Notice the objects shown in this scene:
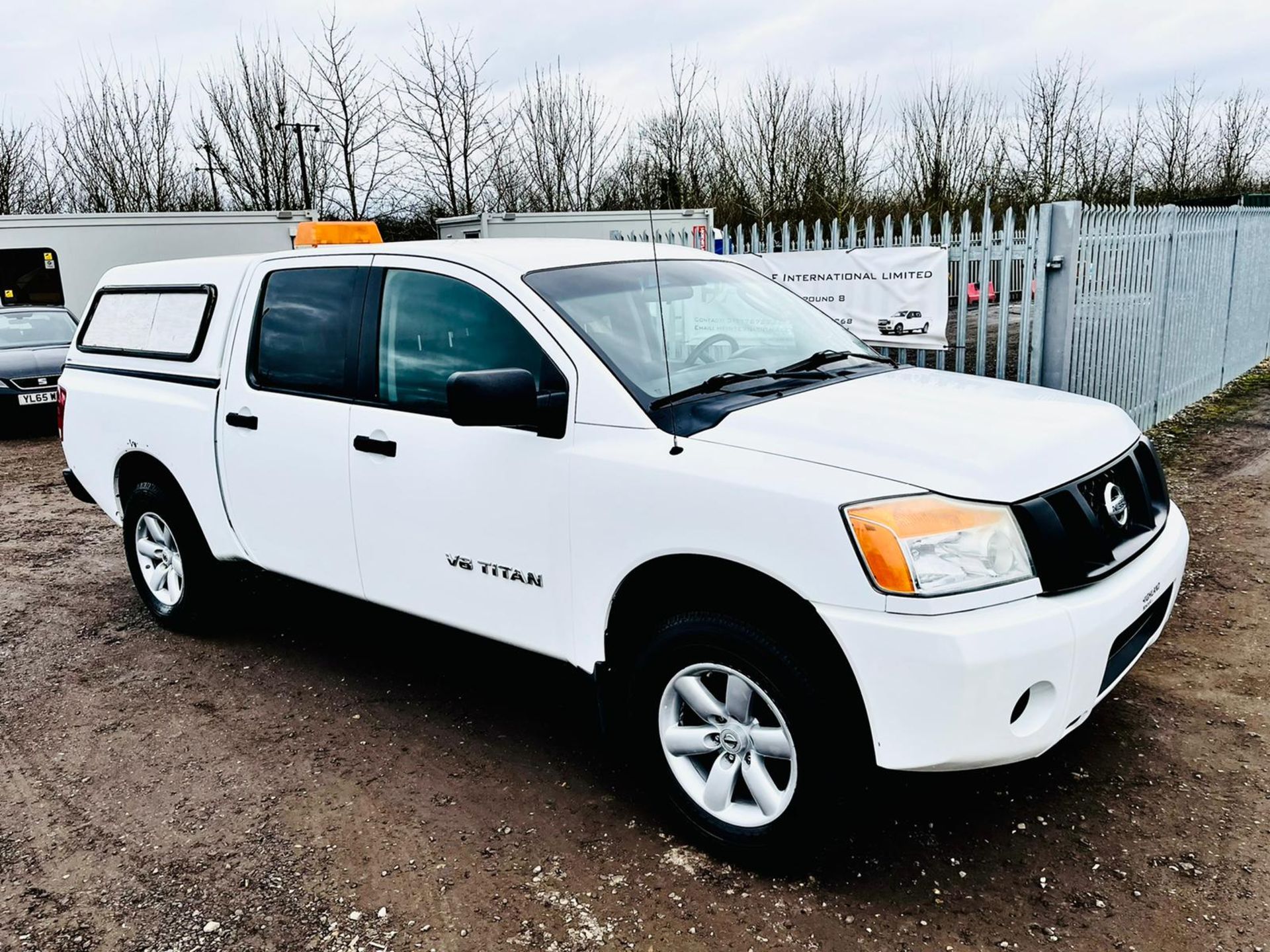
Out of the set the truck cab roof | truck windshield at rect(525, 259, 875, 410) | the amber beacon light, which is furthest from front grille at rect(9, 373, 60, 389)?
truck windshield at rect(525, 259, 875, 410)

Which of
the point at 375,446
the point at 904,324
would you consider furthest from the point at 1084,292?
the point at 375,446

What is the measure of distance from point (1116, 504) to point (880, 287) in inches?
200

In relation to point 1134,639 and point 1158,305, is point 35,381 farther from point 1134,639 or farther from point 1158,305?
point 1134,639

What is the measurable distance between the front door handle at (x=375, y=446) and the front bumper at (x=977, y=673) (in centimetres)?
176

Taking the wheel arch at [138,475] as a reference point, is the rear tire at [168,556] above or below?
below

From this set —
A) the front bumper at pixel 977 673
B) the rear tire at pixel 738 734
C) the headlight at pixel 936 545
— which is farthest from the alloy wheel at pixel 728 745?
the headlight at pixel 936 545

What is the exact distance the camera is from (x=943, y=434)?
2.87m

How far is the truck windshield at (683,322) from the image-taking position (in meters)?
3.31

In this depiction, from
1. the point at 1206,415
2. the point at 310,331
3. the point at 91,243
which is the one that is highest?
the point at 91,243

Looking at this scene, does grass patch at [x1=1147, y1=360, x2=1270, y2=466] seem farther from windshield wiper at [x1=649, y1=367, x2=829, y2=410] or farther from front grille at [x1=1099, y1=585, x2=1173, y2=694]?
windshield wiper at [x1=649, y1=367, x2=829, y2=410]

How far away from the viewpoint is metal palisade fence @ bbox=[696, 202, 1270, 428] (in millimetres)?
7207

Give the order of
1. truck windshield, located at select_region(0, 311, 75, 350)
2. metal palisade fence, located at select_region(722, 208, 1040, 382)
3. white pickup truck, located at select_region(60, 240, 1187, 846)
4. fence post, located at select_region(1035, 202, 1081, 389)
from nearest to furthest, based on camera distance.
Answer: white pickup truck, located at select_region(60, 240, 1187, 846) → fence post, located at select_region(1035, 202, 1081, 389) → metal palisade fence, located at select_region(722, 208, 1040, 382) → truck windshield, located at select_region(0, 311, 75, 350)

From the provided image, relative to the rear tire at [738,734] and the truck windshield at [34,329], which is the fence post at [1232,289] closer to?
the rear tire at [738,734]

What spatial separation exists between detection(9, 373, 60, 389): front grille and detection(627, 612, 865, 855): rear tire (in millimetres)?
11453
